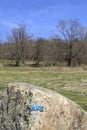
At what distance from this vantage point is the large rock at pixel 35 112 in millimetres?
7449

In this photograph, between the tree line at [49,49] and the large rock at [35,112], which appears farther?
the tree line at [49,49]

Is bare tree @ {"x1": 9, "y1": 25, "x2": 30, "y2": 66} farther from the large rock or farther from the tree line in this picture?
the large rock

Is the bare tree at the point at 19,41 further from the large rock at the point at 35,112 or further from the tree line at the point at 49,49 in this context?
the large rock at the point at 35,112

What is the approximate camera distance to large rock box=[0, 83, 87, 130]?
7449 mm

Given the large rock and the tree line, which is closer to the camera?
the large rock

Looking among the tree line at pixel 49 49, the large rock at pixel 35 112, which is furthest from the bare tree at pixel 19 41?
the large rock at pixel 35 112

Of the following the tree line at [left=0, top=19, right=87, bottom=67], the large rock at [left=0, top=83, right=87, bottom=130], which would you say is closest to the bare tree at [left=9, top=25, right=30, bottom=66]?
the tree line at [left=0, top=19, right=87, bottom=67]

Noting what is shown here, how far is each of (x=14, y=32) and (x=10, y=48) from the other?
15.5ft

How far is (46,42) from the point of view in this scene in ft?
306

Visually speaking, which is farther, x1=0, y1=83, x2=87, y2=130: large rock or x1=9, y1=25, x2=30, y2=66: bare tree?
x1=9, y1=25, x2=30, y2=66: bare tree

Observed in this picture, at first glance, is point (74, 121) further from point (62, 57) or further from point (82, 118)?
point (62, 57)

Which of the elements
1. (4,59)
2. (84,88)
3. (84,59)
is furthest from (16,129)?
(4,59)

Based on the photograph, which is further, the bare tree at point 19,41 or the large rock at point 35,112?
the bare tree at point 19,41

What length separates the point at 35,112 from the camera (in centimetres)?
741
